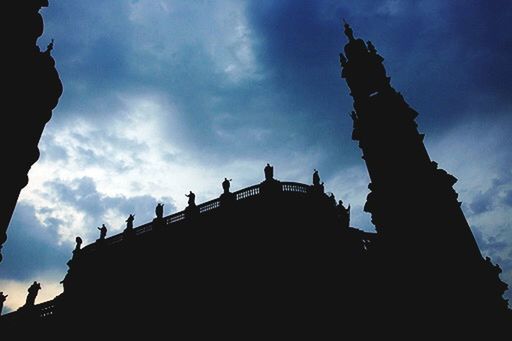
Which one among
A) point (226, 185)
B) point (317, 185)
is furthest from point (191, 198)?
point (317, 185)

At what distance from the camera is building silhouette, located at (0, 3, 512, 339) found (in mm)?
15945

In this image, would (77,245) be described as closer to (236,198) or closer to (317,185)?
(236,198)

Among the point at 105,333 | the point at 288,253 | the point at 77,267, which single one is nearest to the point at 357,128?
the point at 288,253

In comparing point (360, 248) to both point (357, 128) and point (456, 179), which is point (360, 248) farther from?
point (357, 128)

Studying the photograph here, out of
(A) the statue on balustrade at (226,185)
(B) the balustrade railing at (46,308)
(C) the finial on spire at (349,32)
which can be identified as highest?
(C) the finial on spire at (349,32)

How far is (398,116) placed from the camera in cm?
2216

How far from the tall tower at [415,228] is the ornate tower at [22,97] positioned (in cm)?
1734

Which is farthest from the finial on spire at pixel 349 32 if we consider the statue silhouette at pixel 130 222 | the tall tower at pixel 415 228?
the statue silhouette at pixel 130 222

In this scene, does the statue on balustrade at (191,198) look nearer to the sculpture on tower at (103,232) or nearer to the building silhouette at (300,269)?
the building silhouette at (300,269)

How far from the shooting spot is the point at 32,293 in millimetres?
20141

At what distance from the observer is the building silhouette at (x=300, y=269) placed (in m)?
15.9

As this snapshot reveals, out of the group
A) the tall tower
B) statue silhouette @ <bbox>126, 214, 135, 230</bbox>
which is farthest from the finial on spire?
statue silhouette @ <bbox>126, 214, 135, 230</bbox>

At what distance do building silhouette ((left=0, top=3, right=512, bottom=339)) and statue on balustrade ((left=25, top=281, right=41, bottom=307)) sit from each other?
14 centimetres

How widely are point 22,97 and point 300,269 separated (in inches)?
577
